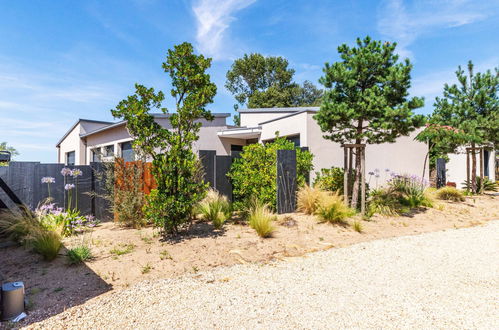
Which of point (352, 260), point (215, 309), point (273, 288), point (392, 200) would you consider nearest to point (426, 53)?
point (392, 200)

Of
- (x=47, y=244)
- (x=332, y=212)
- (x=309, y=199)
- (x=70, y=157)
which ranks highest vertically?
(x=70, y=157)

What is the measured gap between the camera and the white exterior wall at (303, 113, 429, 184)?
10078 mm

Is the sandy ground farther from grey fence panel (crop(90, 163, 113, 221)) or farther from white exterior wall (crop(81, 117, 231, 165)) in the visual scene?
white exterior wall (crop(81, 117, 231, 165))

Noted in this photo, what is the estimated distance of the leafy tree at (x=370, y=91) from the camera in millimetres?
6652

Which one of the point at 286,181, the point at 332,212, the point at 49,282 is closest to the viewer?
the point at 49,282

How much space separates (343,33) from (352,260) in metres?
6.92

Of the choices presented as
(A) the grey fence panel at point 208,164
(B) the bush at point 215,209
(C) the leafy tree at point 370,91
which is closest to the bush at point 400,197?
(C) the leafy tree at point 370,91

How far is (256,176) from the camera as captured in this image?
7223 millimetres

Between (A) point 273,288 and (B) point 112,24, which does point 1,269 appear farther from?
(B) point 112,24

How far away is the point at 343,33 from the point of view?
26.6ft

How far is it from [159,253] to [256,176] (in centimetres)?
361

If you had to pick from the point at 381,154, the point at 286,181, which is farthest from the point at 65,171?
the point at 381,154

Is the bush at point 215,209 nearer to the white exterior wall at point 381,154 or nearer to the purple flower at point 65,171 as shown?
the purple flower at point 65,171

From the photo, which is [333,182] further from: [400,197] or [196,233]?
[196,233]
